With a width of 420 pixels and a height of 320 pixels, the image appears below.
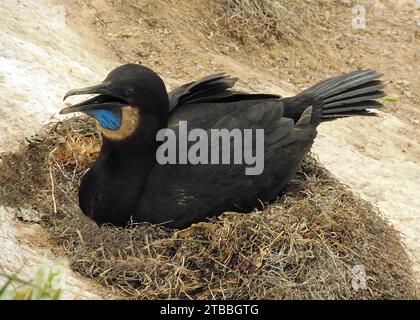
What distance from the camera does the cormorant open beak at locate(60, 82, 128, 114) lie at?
20.1 feet

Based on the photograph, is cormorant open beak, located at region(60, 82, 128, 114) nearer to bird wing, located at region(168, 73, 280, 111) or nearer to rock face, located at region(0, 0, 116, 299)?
bird wing, located at region(168, 73, 280, 111)

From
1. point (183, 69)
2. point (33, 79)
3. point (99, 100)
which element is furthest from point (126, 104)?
point (183, 69)

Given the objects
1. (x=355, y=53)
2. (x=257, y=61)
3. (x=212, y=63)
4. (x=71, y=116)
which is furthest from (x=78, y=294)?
(x=355, y=53)

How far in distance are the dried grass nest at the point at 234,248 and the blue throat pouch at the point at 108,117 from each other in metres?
0.70

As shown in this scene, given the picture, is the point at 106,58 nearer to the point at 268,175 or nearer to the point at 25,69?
the point at 25,69

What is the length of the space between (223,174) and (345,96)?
4.95 ft

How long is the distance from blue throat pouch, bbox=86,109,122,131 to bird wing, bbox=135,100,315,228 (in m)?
0.44

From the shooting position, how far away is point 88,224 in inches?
251

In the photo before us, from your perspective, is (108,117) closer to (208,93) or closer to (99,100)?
(99,100)

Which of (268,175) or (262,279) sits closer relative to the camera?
(262,279)

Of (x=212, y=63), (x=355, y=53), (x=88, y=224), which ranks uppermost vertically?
(x=88, y=224)

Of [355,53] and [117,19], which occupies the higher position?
[117,19]

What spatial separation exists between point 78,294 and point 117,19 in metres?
5.15

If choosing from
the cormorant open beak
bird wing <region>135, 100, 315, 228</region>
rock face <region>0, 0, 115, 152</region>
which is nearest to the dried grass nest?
bird wing <region>135, 100, 315, 228</region>
